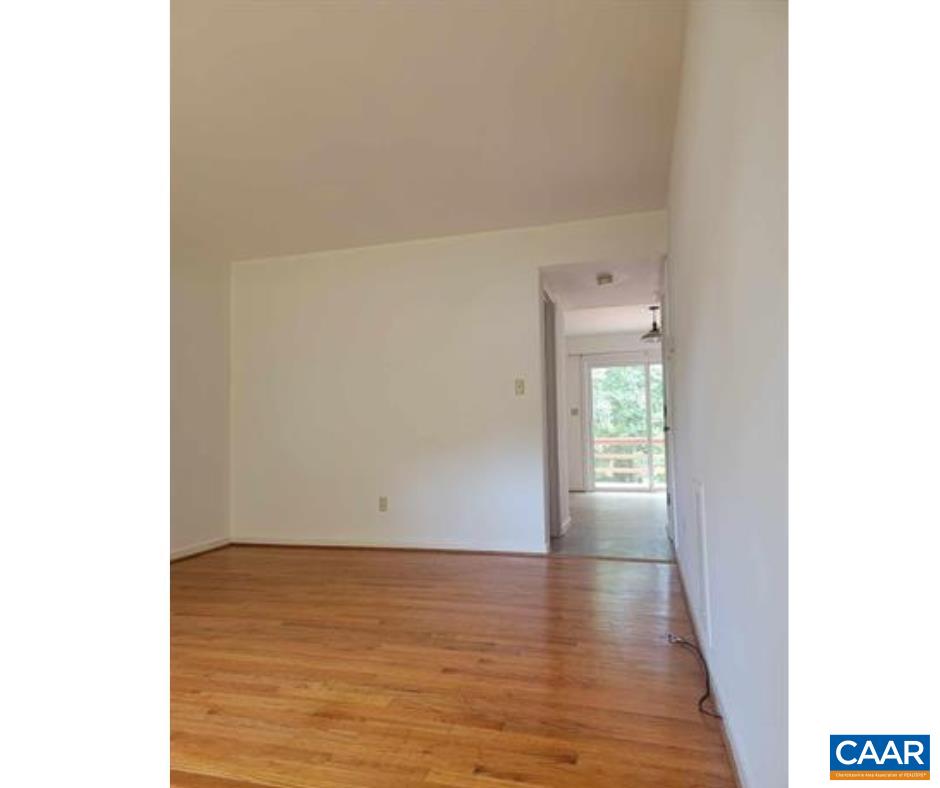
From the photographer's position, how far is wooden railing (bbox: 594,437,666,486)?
8.56 meters

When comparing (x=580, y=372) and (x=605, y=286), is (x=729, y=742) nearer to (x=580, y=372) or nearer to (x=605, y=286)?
(x=605, y=286)

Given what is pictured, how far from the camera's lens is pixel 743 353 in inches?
44.8

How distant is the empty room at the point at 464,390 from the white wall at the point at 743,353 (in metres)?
0.01

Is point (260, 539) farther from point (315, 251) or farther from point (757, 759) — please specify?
point (757, 759)

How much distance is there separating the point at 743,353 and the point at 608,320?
21.7 feet

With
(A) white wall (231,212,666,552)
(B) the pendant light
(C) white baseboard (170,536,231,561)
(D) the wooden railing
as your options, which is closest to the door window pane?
(D) the wooden railing

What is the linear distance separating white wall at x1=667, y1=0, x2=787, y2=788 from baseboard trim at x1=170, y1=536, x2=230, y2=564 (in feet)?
12.7

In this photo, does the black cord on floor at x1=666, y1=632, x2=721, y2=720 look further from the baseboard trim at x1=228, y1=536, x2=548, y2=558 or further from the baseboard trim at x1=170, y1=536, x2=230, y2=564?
the baseboard trim at x1=170, y1=536, x2=230, y2=564

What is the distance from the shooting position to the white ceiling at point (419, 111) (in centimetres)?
200

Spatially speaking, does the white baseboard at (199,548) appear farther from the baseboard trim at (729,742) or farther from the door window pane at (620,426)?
the door window pane at (620,426)
